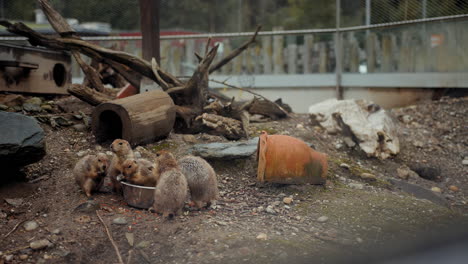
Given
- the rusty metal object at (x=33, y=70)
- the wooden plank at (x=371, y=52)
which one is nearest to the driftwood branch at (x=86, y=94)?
the rusty metal object at (x=33, y=70)

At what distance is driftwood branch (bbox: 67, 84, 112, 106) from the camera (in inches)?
225

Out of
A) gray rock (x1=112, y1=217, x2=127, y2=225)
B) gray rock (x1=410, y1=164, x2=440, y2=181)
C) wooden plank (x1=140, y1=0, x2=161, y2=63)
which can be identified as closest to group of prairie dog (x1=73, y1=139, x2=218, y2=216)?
gray rock (x1=112, y1=217, x2=127, y2=225)

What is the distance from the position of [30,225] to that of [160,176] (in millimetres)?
1072

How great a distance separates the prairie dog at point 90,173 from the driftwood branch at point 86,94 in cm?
183

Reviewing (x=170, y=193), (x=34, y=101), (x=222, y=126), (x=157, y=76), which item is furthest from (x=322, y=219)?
(x=34, y=101)

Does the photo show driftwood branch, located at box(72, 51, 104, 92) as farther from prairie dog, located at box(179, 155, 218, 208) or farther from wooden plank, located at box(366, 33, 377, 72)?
wooden plank, located at box(366, 33, 377, 72)

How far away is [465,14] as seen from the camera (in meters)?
7.48

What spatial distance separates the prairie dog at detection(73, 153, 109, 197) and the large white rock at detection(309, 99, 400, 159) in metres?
3.53

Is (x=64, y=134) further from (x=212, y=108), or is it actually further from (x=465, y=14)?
(x=465, y=14)

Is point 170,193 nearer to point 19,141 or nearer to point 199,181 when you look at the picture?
point 199,181

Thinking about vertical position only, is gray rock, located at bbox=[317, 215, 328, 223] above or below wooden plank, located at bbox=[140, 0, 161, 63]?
below

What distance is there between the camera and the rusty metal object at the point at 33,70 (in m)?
6.16

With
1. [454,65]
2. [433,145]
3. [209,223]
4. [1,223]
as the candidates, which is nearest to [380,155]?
[433,145]

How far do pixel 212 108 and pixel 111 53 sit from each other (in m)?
1.57
